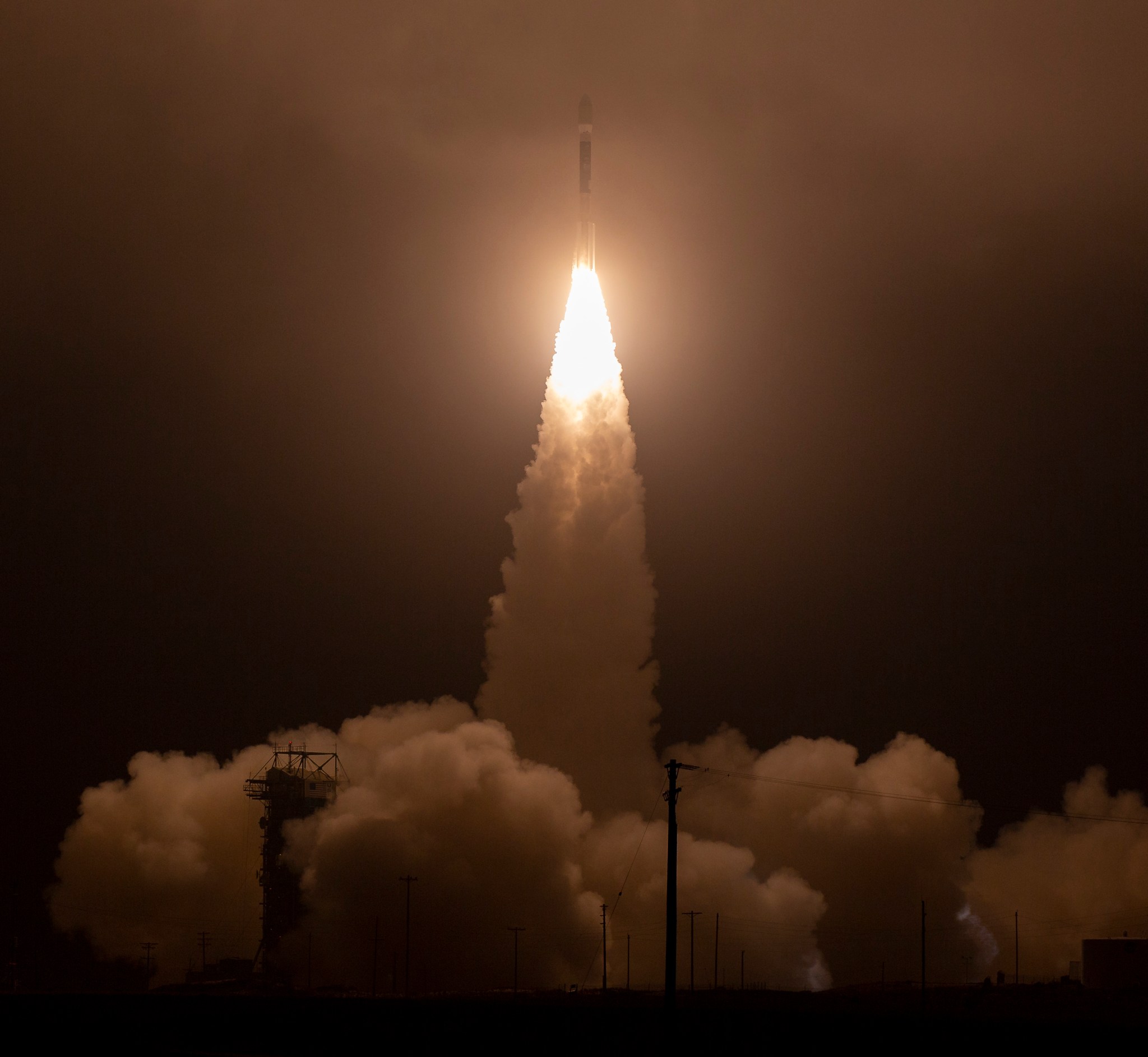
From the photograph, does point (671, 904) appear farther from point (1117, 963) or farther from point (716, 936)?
point (1117, 963)

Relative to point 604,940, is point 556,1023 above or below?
below

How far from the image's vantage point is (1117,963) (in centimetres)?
8769

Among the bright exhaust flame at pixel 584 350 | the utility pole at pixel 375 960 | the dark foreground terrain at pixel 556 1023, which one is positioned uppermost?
the bright exhaust flame at pixel 584 350

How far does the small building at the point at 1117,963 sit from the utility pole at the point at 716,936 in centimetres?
1859

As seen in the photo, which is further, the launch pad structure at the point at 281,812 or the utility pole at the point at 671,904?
the launch pad structure at the point at 281,812

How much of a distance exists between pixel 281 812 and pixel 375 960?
12231 millimetres

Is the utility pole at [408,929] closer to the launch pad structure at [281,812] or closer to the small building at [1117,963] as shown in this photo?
the launch pad structure at [281,812]

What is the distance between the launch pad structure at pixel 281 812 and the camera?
9288 centimetres

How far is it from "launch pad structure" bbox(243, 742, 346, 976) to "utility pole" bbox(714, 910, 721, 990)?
70.5 feet

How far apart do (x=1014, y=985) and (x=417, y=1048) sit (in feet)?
138

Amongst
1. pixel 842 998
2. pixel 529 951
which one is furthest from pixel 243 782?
pixel 842 998

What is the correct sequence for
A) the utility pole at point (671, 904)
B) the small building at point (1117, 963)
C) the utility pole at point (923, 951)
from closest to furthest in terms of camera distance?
the utility pole at point (671, 904) < the utility pole at point (923, 951) < the small building at point (1117, 963)

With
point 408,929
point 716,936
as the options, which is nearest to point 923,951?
point 716,936

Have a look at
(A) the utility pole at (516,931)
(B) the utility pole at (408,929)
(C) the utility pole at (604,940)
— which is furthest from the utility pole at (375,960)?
(C) the utility pole at (604,940)
